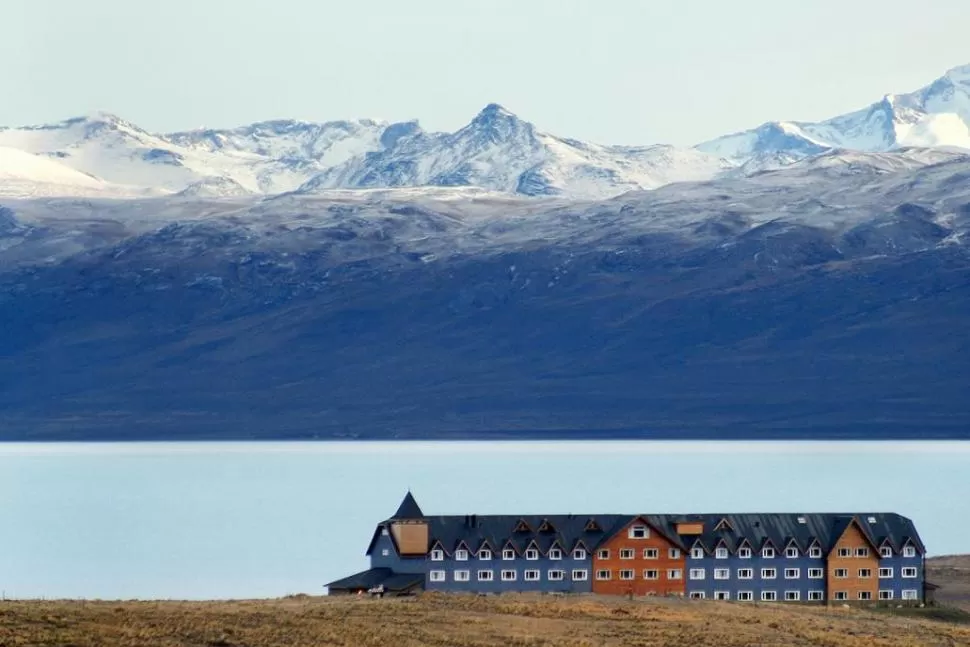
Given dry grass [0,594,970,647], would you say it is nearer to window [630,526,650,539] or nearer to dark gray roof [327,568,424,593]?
dark gray roof [327,568,424,593]

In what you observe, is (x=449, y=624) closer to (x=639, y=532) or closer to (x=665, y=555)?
(x=639, y=532)

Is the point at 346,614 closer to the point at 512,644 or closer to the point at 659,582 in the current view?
the point at 512,644

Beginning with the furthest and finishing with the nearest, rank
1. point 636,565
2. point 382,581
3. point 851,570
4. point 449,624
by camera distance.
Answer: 1. point 851,570
2. point 636,565
3. point 382,581
4. point 449,624

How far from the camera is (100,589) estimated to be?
118312 millimetres

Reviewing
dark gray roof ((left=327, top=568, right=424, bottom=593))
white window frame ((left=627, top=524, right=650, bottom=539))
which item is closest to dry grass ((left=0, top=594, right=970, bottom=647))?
dark gray roof ((left=327, top=568, right=424, bottom=593))

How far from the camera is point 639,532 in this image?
95.8 m

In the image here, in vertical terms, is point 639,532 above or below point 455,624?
above

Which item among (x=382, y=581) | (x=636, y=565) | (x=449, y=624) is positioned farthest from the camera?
(x=636, y=565)

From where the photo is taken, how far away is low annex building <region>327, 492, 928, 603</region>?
9350 cm

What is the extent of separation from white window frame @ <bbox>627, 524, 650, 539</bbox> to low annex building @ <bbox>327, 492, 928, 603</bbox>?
0.14 feet

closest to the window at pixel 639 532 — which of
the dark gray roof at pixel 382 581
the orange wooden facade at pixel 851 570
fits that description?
the orange wooden facade at pixel 851 570

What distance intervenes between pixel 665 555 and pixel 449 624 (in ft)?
89.8

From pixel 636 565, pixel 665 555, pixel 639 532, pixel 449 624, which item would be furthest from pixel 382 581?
pixel 449 624

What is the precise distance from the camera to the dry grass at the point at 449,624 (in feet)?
207
